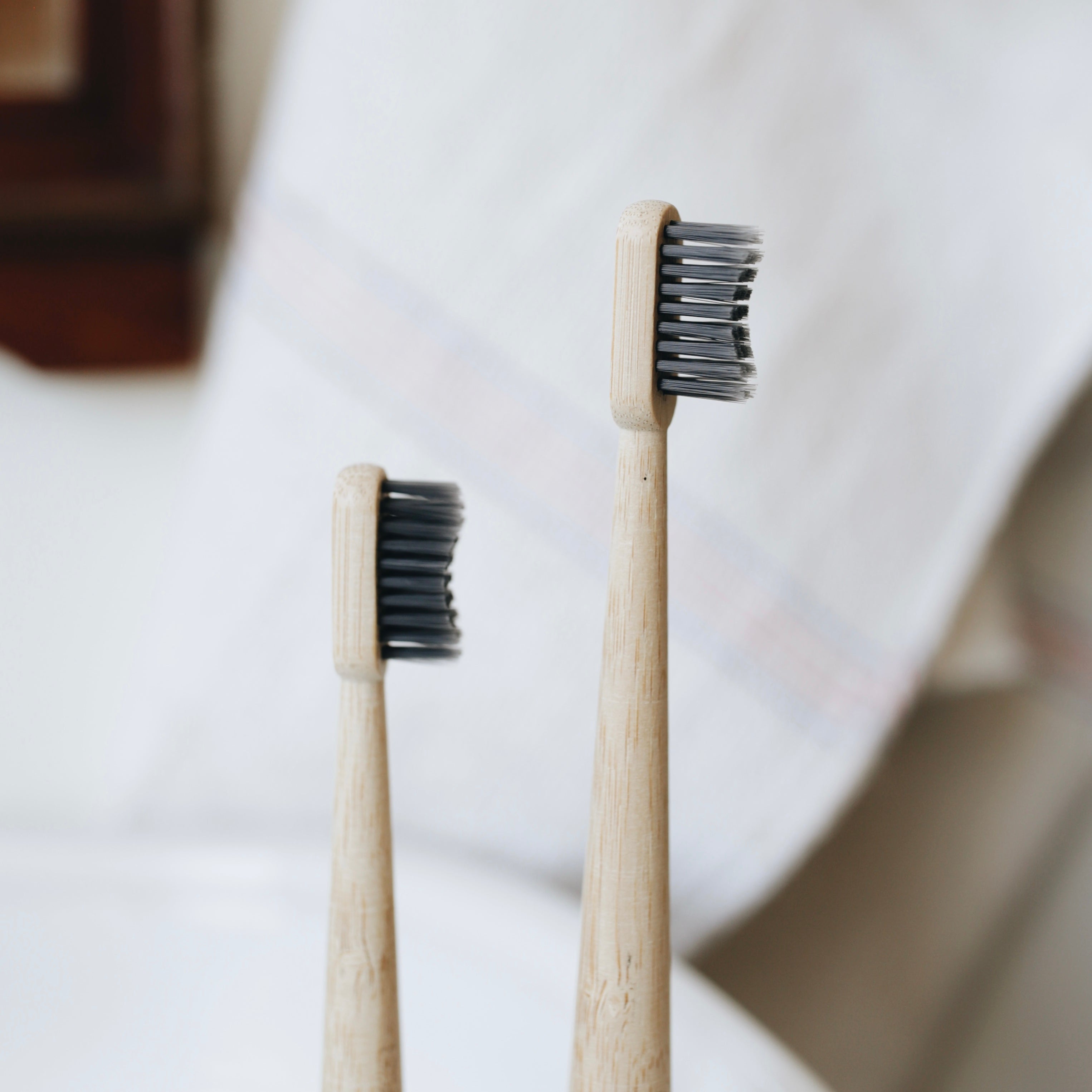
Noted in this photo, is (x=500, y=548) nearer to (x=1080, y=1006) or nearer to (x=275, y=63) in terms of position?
(x=275, y=63)

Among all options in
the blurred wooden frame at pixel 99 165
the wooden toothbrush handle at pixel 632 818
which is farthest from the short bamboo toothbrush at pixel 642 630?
the blurred wooden frame at pixel 99 165

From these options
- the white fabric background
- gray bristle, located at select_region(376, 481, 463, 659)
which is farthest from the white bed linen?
gray bristle, located at select_region(376, 481, 463, 659)

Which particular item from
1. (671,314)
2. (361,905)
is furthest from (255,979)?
(671,314)

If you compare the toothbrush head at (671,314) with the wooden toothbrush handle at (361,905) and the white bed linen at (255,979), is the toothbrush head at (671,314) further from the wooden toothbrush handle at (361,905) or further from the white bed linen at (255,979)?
the white bed linen at (255,979)

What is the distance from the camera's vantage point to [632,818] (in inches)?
9.1

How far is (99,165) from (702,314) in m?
0.34

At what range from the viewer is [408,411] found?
1.41ft

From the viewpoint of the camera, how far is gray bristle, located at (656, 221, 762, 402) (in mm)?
213

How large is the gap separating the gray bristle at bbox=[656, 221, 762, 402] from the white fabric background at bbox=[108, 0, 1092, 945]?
21 centimetres

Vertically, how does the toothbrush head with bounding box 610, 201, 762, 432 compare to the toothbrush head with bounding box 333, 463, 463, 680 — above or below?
above

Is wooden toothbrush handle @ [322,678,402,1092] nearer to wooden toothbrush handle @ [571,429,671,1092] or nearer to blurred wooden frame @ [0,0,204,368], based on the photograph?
wooden toothbrush handle @ [571,429,671,1092]

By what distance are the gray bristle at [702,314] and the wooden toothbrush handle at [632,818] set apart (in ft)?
0.05

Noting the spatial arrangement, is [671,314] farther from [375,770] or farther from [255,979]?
[255,979]

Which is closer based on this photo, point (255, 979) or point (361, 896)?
point (361, 896)
